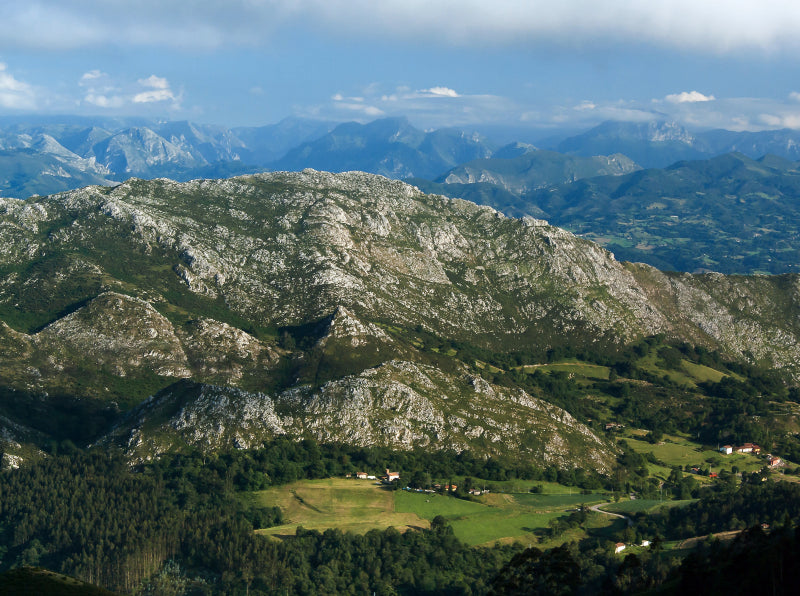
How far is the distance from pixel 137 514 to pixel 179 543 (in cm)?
1773

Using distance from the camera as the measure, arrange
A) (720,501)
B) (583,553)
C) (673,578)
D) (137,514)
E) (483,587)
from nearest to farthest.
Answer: (673,578), (483,587), (583,553), (137,514), (720,501)

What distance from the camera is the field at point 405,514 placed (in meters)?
179

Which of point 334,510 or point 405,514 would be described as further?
point 334,510

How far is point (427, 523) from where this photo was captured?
183250 mm

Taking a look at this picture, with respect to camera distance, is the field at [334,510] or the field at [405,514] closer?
the field at [334,510]

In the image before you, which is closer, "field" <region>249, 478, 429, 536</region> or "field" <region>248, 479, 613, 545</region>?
"field" <region>249, 478, 429, 536</region>

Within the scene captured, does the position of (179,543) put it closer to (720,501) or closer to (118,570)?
(118,570)

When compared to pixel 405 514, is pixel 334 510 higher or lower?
higher

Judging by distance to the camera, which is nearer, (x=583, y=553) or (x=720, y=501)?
(x=583, y=553)

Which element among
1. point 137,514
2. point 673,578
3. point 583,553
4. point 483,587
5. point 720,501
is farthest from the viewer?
point 720,501

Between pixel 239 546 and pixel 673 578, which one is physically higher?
pixel 673 578

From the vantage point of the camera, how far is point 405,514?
18750cm

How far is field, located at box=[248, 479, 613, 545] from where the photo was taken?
179 meters

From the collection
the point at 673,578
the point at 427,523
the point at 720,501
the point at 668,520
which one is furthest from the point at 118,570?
the point at 720,501
